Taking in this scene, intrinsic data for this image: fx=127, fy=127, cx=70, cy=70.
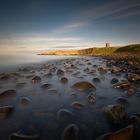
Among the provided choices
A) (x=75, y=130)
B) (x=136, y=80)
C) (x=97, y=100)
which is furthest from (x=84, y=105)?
(x=136, y=80)

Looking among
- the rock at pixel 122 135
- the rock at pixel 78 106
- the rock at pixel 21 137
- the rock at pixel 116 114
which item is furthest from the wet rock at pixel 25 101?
the rock at pixel 122 135

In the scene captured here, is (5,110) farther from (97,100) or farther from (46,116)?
(97,100)

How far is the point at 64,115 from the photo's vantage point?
3811 mm

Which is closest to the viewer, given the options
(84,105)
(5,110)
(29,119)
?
(29,119)

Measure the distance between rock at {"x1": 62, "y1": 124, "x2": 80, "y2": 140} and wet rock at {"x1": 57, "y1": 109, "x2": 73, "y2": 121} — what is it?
0.43m

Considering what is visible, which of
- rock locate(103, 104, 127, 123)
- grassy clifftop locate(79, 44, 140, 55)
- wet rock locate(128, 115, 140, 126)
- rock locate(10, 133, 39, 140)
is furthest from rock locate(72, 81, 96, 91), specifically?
grassy clifftop locate(79, 44, 140, 55)

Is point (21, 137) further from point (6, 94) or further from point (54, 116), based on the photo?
point (6, 94)

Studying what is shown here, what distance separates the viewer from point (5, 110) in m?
4.01

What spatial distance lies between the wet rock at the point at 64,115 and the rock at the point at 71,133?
0.43 metres

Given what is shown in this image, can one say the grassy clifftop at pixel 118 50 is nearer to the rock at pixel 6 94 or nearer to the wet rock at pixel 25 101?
the rock at pixel 6 94

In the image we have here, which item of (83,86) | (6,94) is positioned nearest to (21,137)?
(6,94)

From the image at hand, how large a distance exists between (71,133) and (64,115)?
879 mm

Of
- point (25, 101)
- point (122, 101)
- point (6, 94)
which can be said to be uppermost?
point (6, 94)

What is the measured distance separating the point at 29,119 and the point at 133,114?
3068 mm
